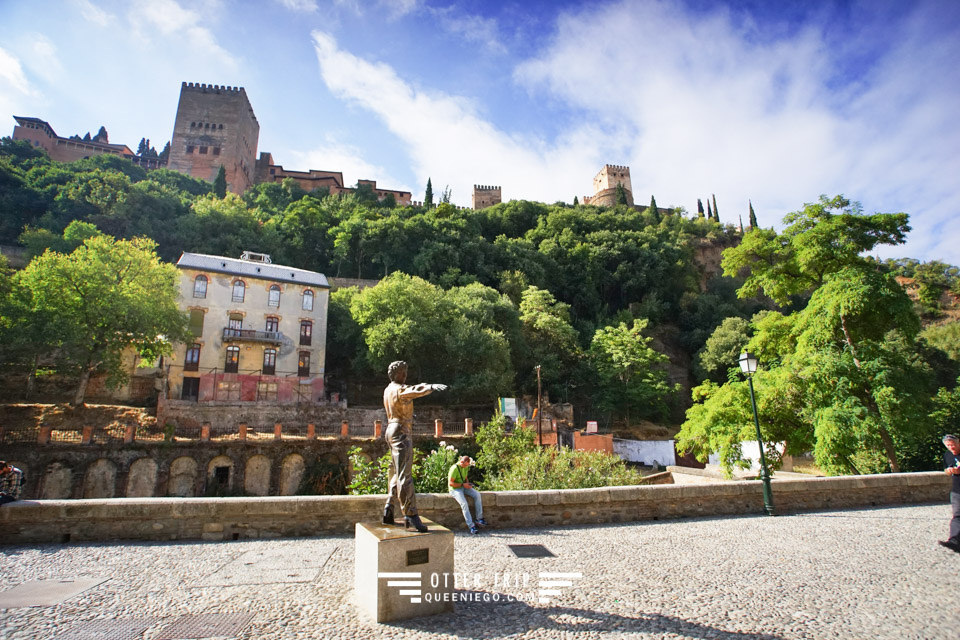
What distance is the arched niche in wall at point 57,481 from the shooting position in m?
20.8

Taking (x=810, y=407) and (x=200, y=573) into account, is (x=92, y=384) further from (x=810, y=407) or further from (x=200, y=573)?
(x=810, y=407)

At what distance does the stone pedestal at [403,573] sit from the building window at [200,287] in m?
33.1

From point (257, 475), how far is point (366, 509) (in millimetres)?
19404

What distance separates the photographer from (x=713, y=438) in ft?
45.1

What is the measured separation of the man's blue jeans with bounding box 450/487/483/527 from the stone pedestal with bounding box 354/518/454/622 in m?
2.92

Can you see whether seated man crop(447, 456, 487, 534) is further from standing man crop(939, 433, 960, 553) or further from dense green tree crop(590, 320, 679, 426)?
dense green tree crop(590, 320, 679, 426)

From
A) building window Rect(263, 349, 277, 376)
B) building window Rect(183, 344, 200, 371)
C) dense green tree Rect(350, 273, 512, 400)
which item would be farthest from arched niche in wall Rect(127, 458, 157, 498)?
dense green tree Rect(350, 273, 512, 400)

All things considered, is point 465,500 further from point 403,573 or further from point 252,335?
point 252,335

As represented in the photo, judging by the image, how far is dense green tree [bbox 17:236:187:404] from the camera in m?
24.7

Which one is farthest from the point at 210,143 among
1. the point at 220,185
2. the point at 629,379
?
the point at 629,379

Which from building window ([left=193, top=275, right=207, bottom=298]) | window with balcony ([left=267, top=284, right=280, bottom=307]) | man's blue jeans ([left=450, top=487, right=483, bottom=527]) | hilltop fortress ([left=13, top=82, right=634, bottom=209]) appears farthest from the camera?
hilltop fortress ([left=13, top=82, right=634, bottom=209])

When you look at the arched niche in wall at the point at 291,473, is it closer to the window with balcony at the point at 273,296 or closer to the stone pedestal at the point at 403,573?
the window with balcony at the point at 273,296

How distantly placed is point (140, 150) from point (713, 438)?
104 meters

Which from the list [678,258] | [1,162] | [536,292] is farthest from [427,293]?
[1,162]
